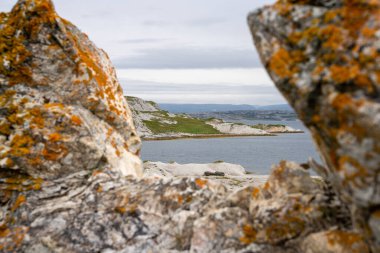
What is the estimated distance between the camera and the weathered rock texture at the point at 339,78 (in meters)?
5.71

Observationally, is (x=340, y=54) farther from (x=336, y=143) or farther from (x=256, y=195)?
(x=256, y=195)

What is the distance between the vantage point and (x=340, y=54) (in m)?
6.21

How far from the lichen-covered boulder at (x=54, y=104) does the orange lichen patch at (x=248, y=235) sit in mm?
4403

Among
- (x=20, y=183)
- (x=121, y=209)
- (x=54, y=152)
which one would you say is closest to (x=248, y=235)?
(x=121, y=209)

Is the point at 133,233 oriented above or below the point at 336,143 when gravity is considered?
below

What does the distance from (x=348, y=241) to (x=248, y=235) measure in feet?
Answer: 6.81

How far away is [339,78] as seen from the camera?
608 cm

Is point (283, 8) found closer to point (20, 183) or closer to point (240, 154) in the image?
point (20, 183)

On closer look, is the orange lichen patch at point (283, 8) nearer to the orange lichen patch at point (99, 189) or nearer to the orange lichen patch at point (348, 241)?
the orange lichen patch at point (348, 241)

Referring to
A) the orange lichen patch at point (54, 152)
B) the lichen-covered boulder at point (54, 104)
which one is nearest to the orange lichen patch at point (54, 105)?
the lichen-covered boulder at point (54, 104)

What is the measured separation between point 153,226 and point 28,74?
623 cm

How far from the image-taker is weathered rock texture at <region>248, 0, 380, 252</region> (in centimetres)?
571

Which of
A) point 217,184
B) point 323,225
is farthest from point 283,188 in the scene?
point 217,184

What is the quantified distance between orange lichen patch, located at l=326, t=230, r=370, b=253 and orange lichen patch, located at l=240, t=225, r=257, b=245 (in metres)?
1.58
